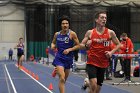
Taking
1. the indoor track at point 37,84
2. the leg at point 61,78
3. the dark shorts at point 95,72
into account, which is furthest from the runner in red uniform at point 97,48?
the indoor track at point 37,84

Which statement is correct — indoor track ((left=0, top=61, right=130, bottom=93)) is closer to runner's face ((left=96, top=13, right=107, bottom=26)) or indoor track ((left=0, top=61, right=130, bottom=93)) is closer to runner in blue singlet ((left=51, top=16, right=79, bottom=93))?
runner in blue singlet ((left=51, top=16, right=79, bottom=93))

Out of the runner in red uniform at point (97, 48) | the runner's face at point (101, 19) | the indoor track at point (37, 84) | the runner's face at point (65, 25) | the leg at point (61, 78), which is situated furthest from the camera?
the indoor track at point (37, 84)

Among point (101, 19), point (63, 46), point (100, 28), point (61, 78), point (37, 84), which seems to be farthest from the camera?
point (37, 84)

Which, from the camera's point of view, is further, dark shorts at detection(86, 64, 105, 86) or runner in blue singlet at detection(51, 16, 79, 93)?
runner in blue singlet at detection(51, 16, 79, 93)

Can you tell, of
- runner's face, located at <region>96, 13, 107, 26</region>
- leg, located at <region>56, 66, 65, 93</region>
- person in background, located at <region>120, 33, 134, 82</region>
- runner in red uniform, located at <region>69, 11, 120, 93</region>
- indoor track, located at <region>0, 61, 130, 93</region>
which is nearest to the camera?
runner's face, located at <region>96, 13, 107, 26</region>

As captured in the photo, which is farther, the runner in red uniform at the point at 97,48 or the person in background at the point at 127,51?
the person in background at the point at 127,51

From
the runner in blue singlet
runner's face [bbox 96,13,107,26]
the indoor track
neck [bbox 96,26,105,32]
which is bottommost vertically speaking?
the indoor track

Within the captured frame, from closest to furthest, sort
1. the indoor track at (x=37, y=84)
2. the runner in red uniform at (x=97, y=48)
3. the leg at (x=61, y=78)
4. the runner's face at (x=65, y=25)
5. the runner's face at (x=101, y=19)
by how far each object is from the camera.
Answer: the runner's face at (x=101, y=19) → the runner in red uniform at (x=97, y=48) → the leg at (x=61, y=78) → the runner's face at (x=65, y=25) → the indoor track at (x=37, y=84)

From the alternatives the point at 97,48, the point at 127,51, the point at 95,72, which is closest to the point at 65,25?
the point at 97,48

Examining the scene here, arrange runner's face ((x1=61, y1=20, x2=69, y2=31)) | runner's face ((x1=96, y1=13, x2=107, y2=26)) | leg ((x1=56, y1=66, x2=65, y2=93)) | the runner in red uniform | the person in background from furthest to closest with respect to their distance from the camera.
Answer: the person in background → runner's face ((x1=61, y1=20, x2=69, y2=31)) → leg ((x1=56, y1=66, x2=65, y2=93)) → the runner in red uniform → runner's face ((x1=96, y1=13, x2=107, y2=26))

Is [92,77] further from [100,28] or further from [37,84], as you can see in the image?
[37,84]

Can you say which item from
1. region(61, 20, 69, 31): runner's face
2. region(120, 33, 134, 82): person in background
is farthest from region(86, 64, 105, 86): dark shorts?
region(120, 33, 134, 82): person in background

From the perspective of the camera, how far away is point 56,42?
10.4 metres

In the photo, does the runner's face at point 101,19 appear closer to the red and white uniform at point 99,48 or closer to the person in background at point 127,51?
the red and white uniform at point 99,48
